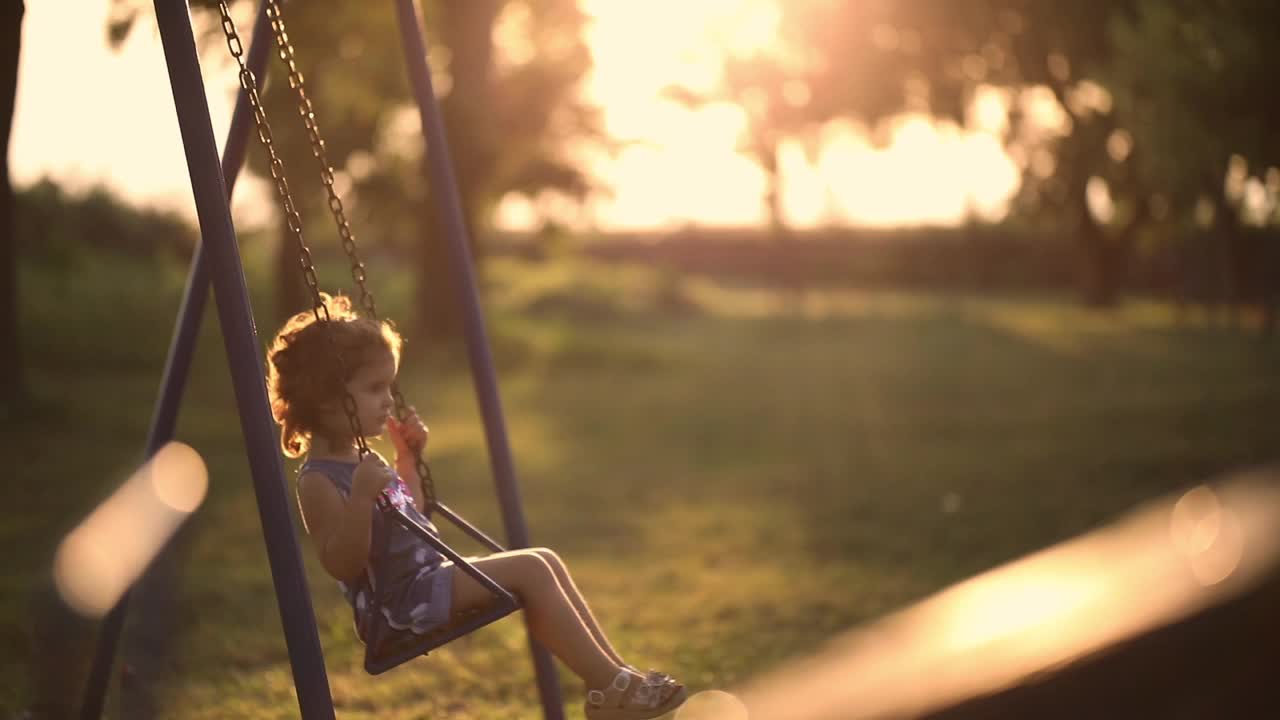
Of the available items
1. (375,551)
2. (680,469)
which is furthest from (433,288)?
(375,551)

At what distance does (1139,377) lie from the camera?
1892 cm

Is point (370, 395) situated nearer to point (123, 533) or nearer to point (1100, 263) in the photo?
point (123, 533)

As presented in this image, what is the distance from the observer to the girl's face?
325 centimetres

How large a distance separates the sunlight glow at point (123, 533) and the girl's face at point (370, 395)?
127 centimetres

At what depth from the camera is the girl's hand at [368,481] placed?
3008 millimetres

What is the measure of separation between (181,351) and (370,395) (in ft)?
3.34

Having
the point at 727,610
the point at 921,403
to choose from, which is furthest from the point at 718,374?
the point at 727,610

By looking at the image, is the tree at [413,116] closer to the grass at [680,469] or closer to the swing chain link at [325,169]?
the grass at [680,469]

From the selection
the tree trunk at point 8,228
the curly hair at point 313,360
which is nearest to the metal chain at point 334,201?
the curly hair at point 313,360

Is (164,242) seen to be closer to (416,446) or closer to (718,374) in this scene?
(718,374)

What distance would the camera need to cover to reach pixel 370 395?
327cm

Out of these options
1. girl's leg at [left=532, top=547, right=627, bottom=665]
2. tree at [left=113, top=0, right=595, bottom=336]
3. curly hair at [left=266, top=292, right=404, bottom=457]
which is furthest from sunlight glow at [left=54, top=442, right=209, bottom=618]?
tree at [left=113, top=0, right=595, bottom=336]

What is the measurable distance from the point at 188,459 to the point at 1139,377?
1373 centimetres

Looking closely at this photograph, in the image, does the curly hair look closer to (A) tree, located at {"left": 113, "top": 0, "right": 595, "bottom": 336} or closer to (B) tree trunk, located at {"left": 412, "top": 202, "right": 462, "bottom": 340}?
(A) tree, located at {"left": 113, "top": 0, "right": 595, "bottom": 336}
